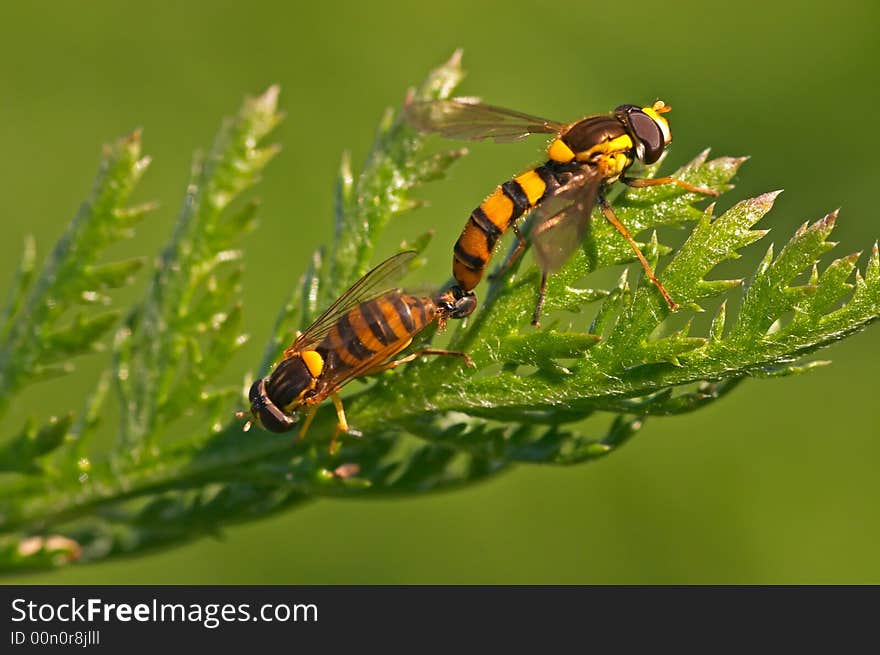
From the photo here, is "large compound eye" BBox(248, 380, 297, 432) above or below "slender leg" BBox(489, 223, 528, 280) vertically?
below

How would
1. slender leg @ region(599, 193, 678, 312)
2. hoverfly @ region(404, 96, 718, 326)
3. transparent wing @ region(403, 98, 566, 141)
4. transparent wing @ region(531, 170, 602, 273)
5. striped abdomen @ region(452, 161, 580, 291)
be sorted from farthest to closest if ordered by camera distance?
1. transparent wing @ region(403, 98, 566, 141)
2. striped abdomen @ region(452, 161, 580, 291)
3. hoverfly @ region(404, 96, 718, 326)
4. transparent wing @ region(531, 170, 602, 273)
5. slender leg @ region(599, 193, 678, 312)

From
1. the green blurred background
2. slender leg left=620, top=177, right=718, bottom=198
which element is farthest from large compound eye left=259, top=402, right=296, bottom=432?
the green blurred background

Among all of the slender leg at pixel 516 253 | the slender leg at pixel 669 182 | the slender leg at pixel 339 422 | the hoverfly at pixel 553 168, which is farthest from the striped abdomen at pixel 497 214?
the slender leg at pixel 339 422

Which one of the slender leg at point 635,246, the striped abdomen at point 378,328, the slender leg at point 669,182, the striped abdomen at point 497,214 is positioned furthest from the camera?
the striped abdomen at point 497,214

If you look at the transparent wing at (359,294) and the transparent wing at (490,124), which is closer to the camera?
the transparent wing at (359,294)

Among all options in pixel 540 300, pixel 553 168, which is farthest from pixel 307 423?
pixel 553 168

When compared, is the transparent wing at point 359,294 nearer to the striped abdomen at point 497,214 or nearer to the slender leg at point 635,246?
the striped abdomen at point 497,214

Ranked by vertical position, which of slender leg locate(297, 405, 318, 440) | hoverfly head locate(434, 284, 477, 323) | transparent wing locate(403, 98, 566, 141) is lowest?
slender leg locate(297, 405, 318, 440)

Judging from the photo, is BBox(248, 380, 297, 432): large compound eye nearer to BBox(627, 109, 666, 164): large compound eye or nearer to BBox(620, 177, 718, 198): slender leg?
BBox(620, 177, 718, 198): slender leg
